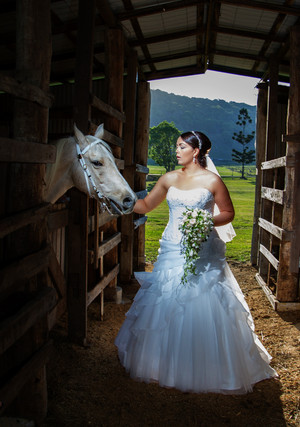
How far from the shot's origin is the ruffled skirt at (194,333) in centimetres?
325

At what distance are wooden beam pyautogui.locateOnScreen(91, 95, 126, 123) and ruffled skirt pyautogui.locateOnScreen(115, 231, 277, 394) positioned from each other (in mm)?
1900

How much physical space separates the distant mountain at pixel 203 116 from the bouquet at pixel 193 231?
458ft

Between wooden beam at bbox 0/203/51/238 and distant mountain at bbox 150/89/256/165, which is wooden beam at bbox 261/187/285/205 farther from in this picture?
distant mountain at bbox 150/89/256/165

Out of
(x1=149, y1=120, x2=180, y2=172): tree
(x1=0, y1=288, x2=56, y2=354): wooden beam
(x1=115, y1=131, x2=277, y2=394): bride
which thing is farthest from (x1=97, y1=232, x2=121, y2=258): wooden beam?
(x1=149, y1=120, x2=180, y2=172): tree

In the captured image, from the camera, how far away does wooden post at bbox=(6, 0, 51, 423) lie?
7.91 ft

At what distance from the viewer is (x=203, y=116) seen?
16962cm

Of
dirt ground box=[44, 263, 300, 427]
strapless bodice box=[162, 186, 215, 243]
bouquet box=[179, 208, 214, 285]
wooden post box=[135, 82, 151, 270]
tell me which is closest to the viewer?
dirt ground box=[44, 263, 300, 427]

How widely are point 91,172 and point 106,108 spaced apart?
1.69 meters

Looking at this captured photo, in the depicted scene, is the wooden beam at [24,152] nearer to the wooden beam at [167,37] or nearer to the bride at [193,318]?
the bride at [193,318]

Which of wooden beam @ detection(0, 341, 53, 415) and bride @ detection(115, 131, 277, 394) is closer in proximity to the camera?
wooden beam @ detection(0, 341, 53, 415)

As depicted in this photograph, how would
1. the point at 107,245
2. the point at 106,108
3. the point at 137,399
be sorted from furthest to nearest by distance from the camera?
the point at 107,245 → the point at 106,108 → the point at 137,399

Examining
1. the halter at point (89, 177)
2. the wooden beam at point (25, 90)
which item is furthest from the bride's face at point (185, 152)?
the wooden beam at point (25, 90)

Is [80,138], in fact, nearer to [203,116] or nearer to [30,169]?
[30,169]

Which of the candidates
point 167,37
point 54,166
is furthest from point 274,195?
point 54,166
